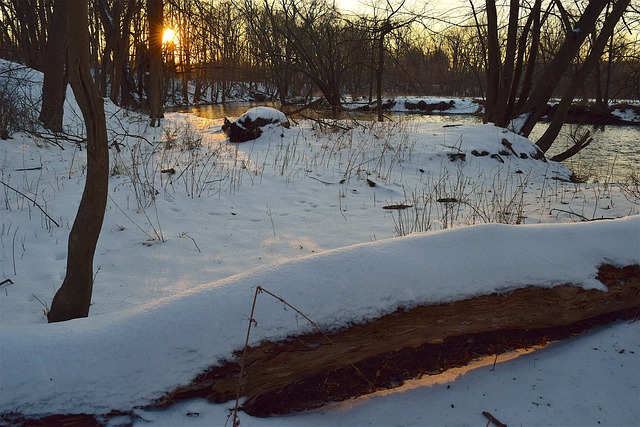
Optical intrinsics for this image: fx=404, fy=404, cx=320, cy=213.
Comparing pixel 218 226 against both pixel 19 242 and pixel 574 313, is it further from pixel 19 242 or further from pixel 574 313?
pixel 574 313

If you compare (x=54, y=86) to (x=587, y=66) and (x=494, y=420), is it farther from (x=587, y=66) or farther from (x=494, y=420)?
(x=587, y=66)

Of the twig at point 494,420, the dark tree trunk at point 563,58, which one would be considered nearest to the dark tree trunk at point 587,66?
the dark tree trunk at point 563,58

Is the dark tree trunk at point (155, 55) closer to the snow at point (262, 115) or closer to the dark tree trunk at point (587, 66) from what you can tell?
the snow at point (262, 115)

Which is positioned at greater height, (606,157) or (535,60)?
(535,60)

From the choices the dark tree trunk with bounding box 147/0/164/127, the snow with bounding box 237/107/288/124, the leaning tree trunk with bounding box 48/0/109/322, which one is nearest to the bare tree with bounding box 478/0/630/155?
the snow with bounding box 237/107/288/124

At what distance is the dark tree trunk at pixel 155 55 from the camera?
10.5m

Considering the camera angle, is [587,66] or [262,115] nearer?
[587,66]

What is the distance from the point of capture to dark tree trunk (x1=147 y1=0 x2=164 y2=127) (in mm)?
10484

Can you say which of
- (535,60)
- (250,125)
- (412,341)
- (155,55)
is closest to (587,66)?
(535,60)

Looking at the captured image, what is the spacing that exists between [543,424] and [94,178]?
2.47 metres

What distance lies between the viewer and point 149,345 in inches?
67.8

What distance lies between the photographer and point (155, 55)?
11633 mm

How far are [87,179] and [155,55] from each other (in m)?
11.1

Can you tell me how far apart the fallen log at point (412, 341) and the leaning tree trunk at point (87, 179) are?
2.89 feet
